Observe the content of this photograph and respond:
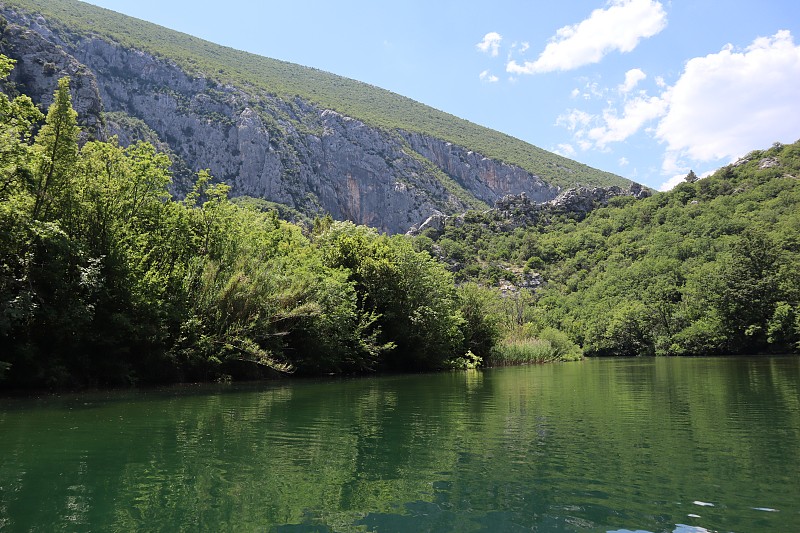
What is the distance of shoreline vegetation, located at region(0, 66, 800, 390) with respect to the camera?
22.3 meters

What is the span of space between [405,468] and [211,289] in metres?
23.0

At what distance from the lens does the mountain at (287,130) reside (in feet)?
393

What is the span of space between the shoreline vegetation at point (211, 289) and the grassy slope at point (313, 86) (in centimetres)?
9598

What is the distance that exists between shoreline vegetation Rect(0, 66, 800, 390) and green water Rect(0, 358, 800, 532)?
7.01 meters

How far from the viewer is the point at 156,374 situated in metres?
28.1

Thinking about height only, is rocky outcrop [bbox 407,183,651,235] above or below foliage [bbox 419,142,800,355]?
above

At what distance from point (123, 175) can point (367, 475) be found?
81.0 feet

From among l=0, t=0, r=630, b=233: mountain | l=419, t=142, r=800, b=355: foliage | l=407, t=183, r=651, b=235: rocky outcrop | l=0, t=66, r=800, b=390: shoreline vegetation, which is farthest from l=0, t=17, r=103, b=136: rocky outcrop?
l=407, t=183, r=651, b=235: rocky outcrop

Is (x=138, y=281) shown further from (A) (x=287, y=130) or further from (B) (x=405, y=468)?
(A) (x=287, y=130)

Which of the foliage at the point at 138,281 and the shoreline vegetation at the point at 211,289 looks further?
the shoreline vegetation at the point at 211,289

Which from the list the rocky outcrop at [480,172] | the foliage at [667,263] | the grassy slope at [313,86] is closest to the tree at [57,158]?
the foliage at [667,263]

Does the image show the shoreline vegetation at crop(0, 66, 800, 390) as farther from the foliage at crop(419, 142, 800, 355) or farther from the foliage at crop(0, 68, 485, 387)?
the foliage at crop(419, 142, 800, 355)

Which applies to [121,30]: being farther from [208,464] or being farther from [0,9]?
[208,464]

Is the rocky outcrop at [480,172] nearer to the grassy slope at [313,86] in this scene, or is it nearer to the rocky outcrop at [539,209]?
the grassy slope at [313,86]
